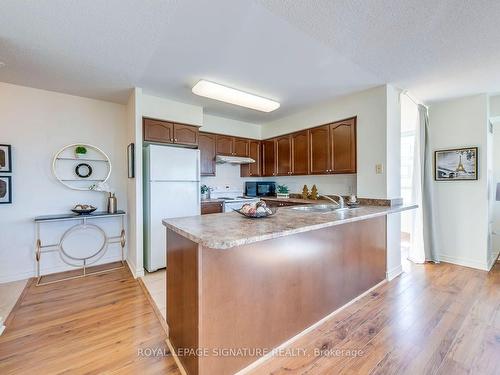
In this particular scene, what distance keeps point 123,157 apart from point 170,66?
182 centimetres

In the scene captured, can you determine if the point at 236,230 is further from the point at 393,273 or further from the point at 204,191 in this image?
the point at 204,191

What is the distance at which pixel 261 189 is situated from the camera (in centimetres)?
469

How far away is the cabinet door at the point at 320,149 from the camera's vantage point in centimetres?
356

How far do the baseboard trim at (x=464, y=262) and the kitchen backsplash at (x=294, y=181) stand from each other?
1.62 m

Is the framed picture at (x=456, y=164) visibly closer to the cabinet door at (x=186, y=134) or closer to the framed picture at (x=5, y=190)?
the cabinet door at (x=186, y=134)

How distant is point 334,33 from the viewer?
6.03ft

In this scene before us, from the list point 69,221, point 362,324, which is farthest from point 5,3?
point 362,324

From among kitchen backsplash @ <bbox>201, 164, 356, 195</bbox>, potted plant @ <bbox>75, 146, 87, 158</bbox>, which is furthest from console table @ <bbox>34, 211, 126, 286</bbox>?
kitchen backsplash @ <bbox>201, 164, 356, 195</bbox>

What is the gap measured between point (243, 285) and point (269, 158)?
350cm

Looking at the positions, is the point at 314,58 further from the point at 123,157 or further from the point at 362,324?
the point at 123,157

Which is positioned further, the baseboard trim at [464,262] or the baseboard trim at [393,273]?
the baseboard trim at [464,262]

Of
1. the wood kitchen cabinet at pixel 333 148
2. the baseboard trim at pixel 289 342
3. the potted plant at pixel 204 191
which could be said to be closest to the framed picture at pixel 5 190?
the potted plant at pixel 204 191

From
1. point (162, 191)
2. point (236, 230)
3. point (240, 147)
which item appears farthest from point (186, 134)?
point (236, 230)

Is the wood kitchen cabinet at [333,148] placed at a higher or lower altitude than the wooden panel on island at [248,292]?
higher
